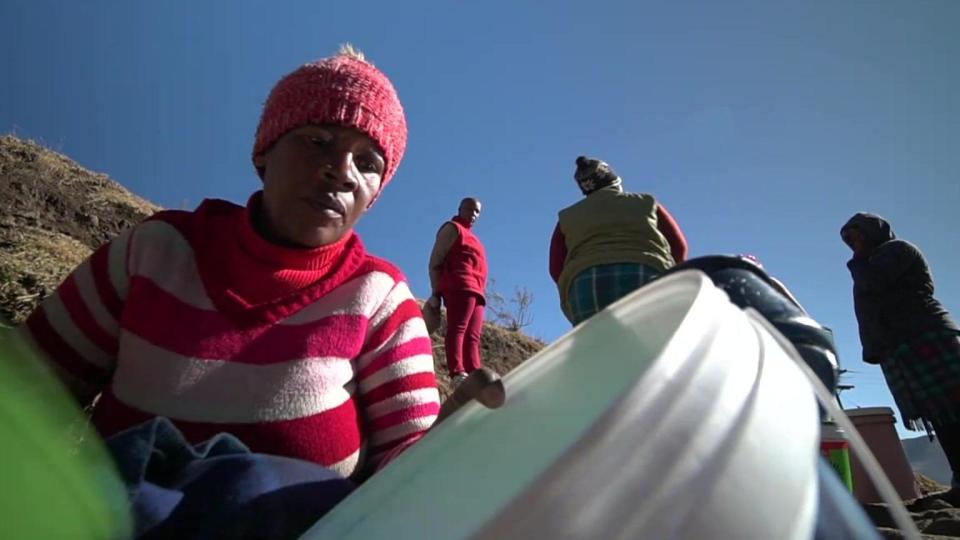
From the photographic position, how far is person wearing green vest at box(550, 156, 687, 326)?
2.30 m

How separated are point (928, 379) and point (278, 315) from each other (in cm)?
278

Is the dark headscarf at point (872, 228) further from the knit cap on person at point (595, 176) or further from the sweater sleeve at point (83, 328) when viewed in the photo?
the sweater sleeve at point (83, 328)

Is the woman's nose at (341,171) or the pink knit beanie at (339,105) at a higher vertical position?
the pink knit beanie at (339,105)

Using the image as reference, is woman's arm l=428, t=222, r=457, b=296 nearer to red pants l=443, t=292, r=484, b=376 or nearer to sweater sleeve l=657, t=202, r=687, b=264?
red pants l=443, t=292, r=484, b=376

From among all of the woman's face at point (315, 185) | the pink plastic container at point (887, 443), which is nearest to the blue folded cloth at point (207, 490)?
the woman's face at point (315, 185)

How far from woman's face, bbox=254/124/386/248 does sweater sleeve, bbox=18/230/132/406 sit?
24cm

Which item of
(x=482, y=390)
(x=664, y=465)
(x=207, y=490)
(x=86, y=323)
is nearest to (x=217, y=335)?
(x=86, y=323)

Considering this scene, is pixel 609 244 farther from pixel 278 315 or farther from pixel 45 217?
pixel 45 217

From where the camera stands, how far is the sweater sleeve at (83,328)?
0.92m

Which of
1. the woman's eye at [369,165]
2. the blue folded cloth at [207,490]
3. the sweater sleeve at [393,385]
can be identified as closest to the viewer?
the blue folded cloth at [207,490]

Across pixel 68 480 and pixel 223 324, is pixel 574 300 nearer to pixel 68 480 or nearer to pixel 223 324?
pixel 223 324

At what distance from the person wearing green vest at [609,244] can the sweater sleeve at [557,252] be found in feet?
0.53

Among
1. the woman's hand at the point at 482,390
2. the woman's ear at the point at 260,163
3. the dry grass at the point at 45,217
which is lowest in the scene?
the dry grass at the point at 45,217

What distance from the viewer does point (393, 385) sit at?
3.22 ft
